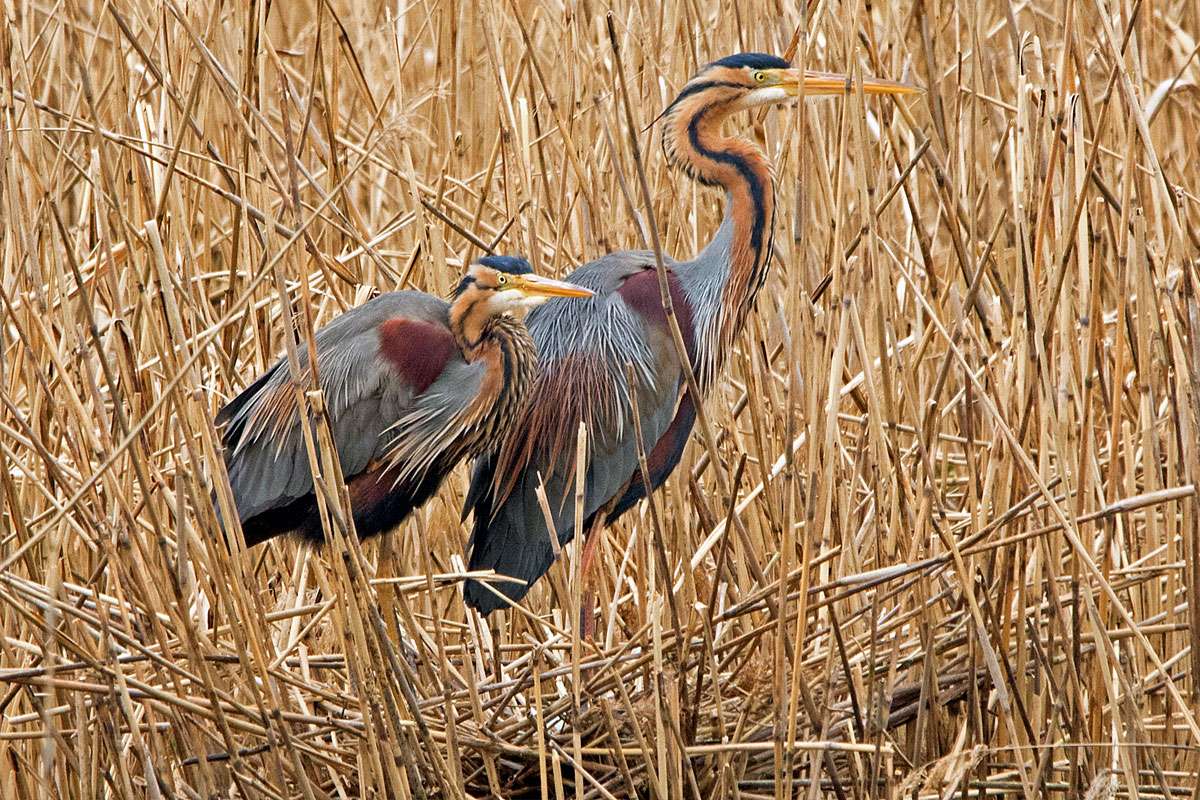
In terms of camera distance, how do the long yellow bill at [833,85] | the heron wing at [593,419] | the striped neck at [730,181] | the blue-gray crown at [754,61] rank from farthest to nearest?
the heron wing at [593,419] → the striped neck at [730,181] → the blue-gray crown at [754,61] → the long yellow bill at [833,85]

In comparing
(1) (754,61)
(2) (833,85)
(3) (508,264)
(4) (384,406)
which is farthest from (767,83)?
(4) (384,406)

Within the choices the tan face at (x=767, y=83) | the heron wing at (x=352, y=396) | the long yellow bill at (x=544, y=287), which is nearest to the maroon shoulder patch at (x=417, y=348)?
the heron wing at (x=352, y=396)

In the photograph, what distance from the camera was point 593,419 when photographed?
10.2 feet

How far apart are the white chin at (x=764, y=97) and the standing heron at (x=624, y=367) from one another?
0.07 m

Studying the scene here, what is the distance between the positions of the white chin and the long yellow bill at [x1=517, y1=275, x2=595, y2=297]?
61cm

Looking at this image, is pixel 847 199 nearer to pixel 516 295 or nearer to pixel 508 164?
pixel 508 164

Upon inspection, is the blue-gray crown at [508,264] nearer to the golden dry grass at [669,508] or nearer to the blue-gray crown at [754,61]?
the golden dry grass at [669,508]

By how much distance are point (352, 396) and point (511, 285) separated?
1.47 ft

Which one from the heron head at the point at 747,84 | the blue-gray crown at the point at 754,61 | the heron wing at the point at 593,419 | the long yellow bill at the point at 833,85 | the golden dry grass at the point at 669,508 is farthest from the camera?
the heron wing at the point at 593,419

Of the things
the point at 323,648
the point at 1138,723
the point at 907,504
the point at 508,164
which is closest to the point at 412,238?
the point at 508,164

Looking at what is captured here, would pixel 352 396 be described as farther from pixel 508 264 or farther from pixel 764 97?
pixel 764 97

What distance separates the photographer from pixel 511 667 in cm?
256

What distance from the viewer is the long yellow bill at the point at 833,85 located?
244 cm

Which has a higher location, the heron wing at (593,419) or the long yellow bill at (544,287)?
the long yellow bill at (544,287)
